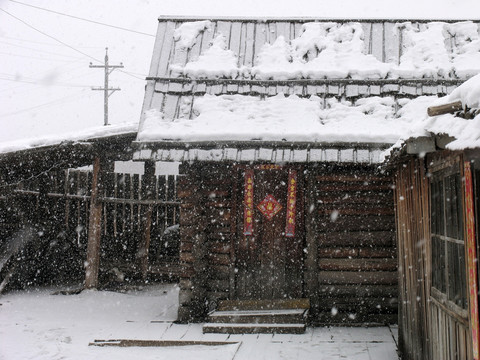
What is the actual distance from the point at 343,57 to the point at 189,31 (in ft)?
11.5

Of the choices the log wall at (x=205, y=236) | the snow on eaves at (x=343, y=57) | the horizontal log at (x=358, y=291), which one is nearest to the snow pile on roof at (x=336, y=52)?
the snow on eaves at (x=343, y=57)

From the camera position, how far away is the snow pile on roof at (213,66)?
33.2 feet

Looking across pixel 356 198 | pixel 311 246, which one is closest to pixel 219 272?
pixel 311 246

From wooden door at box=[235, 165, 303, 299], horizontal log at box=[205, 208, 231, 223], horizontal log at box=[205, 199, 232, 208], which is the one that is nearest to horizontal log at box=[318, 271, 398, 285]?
wooden door at box=[235, 165, 303, 299]

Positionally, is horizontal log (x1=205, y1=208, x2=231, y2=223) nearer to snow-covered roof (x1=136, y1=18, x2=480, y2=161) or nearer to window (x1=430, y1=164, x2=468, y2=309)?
snow-covered roof (x1=136, y1=18, x2=480, y2=161)

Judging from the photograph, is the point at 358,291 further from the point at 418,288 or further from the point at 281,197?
the point at 418,288

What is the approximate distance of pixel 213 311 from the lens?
30.2 ft

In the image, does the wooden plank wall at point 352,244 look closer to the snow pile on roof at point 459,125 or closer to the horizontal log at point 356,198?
the horizontal log at point 356,198

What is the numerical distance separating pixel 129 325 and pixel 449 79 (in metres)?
7.58

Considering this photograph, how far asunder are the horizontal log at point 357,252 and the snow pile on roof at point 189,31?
5.28 m

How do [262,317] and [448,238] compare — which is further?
[262,317]

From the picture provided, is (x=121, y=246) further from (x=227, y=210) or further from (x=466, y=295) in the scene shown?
(x=466, y=295)

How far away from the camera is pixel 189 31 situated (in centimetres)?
1119

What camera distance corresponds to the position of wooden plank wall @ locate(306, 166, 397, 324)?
9180 mm
